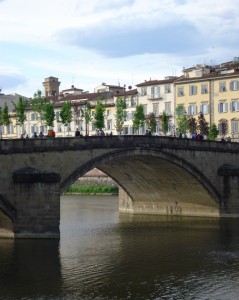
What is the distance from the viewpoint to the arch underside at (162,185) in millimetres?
61581

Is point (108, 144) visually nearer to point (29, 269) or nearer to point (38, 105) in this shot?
point (29, 269)

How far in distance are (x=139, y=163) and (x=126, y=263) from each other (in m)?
23.3

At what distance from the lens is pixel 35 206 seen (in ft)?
149

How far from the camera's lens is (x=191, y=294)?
31688 mm

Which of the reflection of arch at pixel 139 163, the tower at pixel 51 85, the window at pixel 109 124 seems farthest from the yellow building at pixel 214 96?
the tower at pixel 51 85

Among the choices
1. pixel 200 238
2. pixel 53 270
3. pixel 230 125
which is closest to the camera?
pixel 53 270

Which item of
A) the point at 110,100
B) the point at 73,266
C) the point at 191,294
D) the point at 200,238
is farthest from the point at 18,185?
the point at 110,100

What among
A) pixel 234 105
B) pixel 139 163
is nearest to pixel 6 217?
pixel 139 163

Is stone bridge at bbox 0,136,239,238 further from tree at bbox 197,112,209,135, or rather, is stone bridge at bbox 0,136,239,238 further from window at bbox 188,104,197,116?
window at bbox 188,104,197,116

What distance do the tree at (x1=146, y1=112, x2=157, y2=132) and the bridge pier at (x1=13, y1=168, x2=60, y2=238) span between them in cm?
5162

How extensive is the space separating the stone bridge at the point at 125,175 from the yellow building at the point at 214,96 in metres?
25.9

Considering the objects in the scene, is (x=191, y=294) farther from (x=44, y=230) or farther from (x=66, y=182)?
(x=66, y=182)

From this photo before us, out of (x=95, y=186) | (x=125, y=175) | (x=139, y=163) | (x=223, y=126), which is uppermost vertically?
(x=223, y=126)

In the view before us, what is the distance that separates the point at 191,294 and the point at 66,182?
66.0 feet
